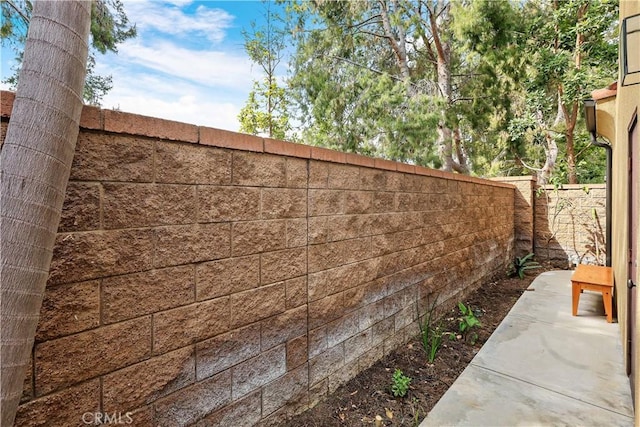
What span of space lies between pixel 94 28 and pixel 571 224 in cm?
1021

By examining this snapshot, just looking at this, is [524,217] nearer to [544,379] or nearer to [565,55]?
[565,55]

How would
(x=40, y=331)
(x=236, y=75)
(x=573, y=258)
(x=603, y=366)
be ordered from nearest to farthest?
(x=40, y=331) < (x=603, y=366) < (x=573, y=258) < (x=236, y=75)

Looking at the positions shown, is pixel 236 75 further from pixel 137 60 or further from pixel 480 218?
pixel 480 218

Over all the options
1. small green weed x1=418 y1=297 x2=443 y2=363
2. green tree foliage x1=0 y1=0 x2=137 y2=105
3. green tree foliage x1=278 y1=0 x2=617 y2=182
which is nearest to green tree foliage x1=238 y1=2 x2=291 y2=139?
green tree foliage x1=278 y1=0 x2=617 y2=182

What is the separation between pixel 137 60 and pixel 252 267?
669cm

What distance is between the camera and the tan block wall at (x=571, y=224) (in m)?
7.46

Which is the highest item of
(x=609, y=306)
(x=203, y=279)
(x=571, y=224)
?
(x=571, y=224)

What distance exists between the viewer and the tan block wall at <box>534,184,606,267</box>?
7465 millimetres

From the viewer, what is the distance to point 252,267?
2.02 metres

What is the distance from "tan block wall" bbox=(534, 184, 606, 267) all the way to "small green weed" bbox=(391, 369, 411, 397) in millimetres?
6638

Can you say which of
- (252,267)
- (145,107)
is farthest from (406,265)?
(145,107)

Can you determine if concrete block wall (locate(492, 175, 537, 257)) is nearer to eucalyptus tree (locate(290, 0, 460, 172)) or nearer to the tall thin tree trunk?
eucalyptus tree (locate(290, 0, 460, 172))

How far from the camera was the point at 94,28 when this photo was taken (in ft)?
18.4

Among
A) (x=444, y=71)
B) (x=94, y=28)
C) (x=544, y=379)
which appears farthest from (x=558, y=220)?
(x=94, y=28)
